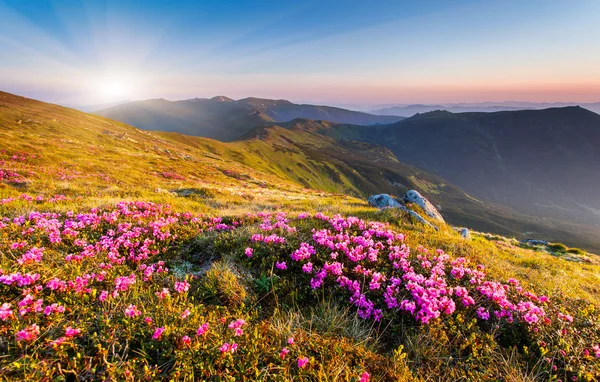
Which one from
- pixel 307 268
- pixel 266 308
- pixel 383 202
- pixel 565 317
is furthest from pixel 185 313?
pixel 383 202

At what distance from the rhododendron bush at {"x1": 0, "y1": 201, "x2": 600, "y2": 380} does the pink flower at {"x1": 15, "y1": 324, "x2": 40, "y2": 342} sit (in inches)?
0.7

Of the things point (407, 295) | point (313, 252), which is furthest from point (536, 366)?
point (313, 252)

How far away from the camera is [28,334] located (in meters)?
3.13

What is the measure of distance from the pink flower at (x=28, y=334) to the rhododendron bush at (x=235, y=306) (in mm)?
18

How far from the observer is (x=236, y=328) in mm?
3766

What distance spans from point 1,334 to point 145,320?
1.59 metres

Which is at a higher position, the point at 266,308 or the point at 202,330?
the point at 202,330

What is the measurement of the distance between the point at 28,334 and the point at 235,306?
8.56ft

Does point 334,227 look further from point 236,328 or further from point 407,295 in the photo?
point 236,328

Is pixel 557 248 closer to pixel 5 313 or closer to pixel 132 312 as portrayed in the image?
pixel 132 312

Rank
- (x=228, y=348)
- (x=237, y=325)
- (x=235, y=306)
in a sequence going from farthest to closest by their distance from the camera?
(x=235, y=306)
(x=237, y=325)
(x=228, y=348)

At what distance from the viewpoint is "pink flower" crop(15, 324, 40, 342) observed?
3.10m

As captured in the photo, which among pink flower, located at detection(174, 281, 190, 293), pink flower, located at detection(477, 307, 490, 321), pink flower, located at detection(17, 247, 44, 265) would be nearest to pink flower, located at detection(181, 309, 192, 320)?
pink flower, located at detection(174, 281, 190, 293)

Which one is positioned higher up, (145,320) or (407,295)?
(145,320)
